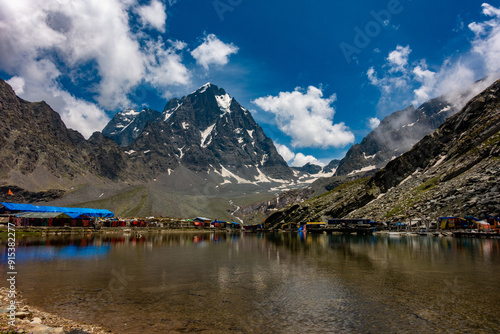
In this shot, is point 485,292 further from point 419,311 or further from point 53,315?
point 53,315

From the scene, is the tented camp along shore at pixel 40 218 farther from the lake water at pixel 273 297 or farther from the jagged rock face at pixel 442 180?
the jagged rock face at pixel 442 180

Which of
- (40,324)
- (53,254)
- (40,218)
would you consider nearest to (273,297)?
(40,324)

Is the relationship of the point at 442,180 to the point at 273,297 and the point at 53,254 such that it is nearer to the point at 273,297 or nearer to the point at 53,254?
the point at 273,297

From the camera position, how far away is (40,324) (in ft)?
42.5

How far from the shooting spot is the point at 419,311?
16.7 meters

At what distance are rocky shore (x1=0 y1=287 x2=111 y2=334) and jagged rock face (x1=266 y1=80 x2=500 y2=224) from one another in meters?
93.0

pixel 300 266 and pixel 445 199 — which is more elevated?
pixel 445 199

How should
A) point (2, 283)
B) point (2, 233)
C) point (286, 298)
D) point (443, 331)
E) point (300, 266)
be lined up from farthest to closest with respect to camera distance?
1. point (2, 233)
2. point (300, 266)
3. point (2, 283)
4. point (286, 298)
5. point (443, 331)

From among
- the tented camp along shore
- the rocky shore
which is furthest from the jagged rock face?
the tented camp along shore

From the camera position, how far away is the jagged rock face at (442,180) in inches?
3349

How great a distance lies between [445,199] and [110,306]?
10303 cm

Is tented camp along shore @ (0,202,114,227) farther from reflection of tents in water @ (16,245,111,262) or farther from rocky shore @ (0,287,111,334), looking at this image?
rocky shore @ (0,287,111,334)

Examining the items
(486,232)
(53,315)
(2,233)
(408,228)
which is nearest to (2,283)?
(53,315)

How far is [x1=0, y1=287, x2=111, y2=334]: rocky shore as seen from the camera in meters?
11.7
